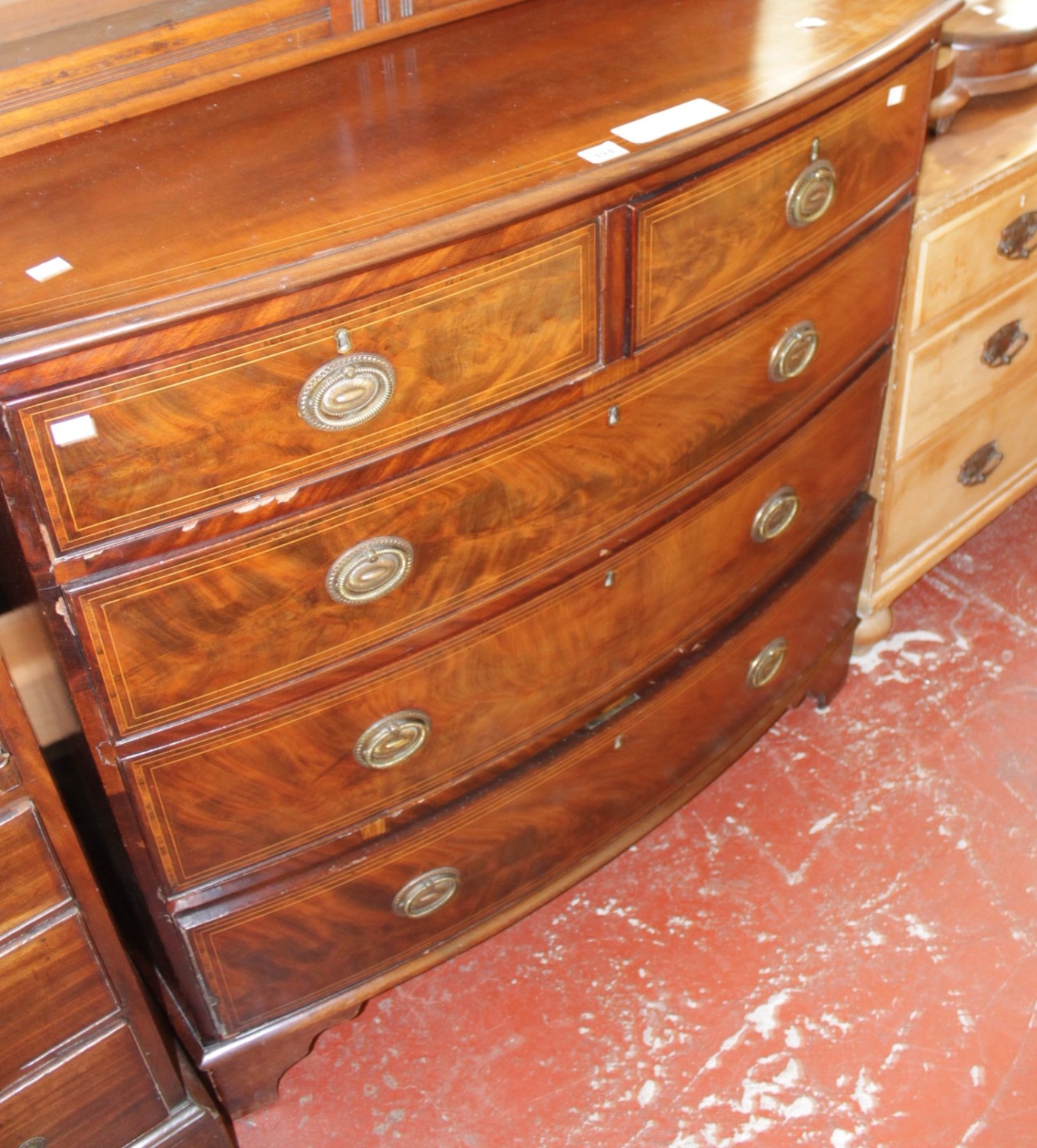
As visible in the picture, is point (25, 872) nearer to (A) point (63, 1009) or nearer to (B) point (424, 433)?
(A) point (63, 1009)

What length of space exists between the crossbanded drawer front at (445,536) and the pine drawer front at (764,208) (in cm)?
6

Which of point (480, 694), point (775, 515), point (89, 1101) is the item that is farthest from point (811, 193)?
point (89, 1101)

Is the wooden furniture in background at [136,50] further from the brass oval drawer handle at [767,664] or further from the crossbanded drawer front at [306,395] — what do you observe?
the brass oval drawer handle at [767,664]

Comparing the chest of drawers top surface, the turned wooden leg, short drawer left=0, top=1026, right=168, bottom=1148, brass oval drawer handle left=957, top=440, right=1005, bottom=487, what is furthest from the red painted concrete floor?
Answer: the chest of drawers top surface

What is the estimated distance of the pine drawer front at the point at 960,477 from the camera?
2035mm

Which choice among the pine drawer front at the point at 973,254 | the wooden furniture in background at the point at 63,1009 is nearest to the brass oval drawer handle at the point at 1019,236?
the pine drawer front at the point at 973,254

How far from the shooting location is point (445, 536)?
1.26 metres

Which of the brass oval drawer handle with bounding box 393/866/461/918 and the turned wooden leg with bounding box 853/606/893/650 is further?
the turned wooden leg with bounding box 853/606/893/650

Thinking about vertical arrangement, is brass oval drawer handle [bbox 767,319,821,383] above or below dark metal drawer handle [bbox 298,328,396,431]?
below

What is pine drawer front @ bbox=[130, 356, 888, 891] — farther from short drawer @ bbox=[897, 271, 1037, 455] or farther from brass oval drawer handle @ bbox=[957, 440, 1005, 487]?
brass oval drawer handle @ bbox=[957, 440, 1005, 487]

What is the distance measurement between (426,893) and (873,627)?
998 millimetres

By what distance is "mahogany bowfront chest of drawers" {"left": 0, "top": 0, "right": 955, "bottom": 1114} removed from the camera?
1.06 m

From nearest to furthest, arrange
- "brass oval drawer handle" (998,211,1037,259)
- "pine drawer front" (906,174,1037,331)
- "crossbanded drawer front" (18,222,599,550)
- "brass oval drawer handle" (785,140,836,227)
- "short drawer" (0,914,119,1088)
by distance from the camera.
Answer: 1. "crossbanded drawer front" (18,222,599,550)
2. "short drawer" (0,914,119,1088)
3. "brass oval drawer handle" (785,140,836,227)
4. "pine drawer front" (906,174,1037,331)
5. "brass oval drawer handle" (998,211,1037,259)

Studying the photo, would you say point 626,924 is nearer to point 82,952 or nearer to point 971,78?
point 82,952
